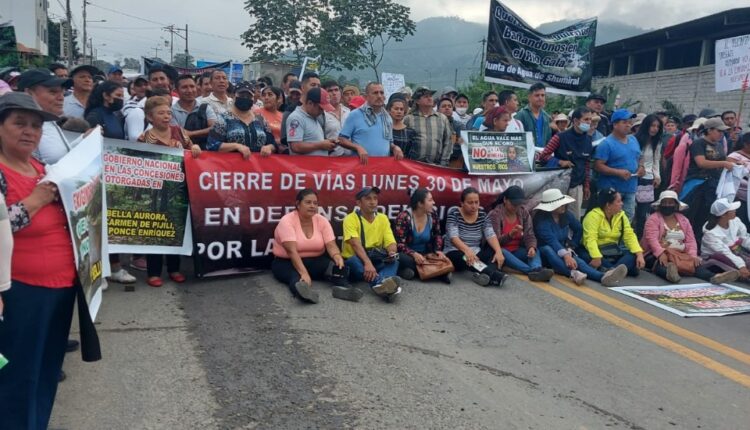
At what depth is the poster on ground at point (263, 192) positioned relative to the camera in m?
6.28

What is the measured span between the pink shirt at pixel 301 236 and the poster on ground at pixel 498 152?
232 centimetres

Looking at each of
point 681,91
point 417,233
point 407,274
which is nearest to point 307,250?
point 407,274

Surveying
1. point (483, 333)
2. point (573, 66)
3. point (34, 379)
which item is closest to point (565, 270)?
point (483, 333)

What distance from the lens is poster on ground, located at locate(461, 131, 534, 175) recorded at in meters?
7.77

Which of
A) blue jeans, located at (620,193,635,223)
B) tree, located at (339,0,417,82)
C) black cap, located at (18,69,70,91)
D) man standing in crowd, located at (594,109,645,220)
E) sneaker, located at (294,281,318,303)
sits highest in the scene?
tree, located at (339,0,417,82)

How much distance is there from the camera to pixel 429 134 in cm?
765

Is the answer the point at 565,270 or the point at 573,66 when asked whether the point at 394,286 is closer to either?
the point at 565,270

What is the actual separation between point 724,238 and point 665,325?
2.69m

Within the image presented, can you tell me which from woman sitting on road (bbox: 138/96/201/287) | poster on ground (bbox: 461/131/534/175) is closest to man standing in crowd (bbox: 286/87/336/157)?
woman sitting on road (bbox: 138/96/201/287)

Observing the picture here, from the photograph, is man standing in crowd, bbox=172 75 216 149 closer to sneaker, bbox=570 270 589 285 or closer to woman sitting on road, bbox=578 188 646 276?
sneaker, bbox=570 270 589 285

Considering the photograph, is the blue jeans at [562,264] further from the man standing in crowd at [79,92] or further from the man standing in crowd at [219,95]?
the man standing in crowd at [79,92]

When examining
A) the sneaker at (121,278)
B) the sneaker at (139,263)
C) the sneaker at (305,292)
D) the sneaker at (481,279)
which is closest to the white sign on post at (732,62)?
the sneaker at (481,279)

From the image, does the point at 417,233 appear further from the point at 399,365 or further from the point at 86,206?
→ the point at 86,206

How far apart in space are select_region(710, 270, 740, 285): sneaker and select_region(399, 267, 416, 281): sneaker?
3507mm
